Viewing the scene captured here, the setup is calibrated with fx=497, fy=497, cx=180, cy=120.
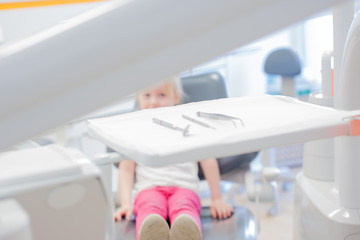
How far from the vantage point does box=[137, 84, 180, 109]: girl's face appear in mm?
1778

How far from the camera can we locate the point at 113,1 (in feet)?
0.89

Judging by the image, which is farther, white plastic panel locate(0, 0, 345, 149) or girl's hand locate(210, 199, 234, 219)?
girl's hand locate(210, 199, 234, 219)

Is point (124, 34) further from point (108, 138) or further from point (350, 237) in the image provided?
point (350, 237)

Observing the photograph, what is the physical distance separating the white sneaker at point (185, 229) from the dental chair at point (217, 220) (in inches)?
4.4

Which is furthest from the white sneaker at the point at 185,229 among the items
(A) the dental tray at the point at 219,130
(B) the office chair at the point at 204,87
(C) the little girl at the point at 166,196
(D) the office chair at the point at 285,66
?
(D) the office chair at the point at 285,66

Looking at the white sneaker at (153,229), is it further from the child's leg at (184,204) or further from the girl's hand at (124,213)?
the girl's hand at (124,213)

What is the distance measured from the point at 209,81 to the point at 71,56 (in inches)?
70.5

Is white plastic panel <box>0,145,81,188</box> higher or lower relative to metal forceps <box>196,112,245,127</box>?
higher

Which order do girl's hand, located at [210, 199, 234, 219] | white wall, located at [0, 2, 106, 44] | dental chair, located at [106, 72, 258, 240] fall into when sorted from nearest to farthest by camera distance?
white wall, located at [0, 2, 106, 44] → dental chair, located at [106, 72, 258, 240] → girl's hand, located at [210, 199, 234, 219]

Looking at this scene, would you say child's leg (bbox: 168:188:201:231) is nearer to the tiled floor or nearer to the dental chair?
the dental chair

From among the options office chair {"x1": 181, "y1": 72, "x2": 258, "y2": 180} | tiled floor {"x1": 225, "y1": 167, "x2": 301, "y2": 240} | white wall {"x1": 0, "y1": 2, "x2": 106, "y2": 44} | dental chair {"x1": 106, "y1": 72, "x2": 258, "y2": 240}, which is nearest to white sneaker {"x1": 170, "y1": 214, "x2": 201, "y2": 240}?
dental chair {"x1": 106, "y1": 72, "x2": 258, "y2": 240}

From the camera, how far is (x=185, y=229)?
1226mm

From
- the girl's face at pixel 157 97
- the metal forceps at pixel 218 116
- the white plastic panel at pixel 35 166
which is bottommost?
the girl's face at pixel 157 97

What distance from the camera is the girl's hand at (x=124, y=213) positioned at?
150 centimetres
